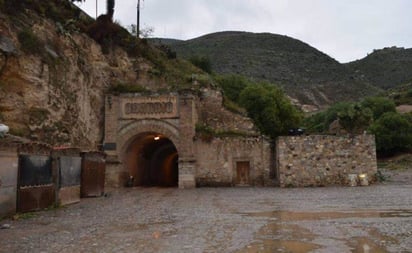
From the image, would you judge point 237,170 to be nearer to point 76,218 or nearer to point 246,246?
point 76,218

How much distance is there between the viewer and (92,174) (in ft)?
54.0

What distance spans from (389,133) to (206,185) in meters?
26.9

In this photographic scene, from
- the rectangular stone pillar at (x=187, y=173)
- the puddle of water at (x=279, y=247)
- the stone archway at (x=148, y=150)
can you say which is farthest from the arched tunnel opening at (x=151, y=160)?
the puddle of water at (x=279, y=247)

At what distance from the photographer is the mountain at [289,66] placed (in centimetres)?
7656

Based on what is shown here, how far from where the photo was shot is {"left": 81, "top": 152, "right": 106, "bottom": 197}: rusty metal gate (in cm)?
1595

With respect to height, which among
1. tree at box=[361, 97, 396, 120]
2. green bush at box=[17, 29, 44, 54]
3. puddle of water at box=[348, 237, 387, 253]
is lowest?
puddle of water at box=[348, 237, 387, 253]

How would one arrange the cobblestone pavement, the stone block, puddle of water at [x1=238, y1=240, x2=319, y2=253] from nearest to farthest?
puddle of water at [x1=238, y1=240, x2=319, y2=253] < the cobblestone pavement < the stone block

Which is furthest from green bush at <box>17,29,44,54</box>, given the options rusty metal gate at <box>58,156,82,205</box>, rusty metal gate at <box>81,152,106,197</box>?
rusty metal gate at <box>58,156,82,205</box>

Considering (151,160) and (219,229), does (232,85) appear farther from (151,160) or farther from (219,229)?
(219,229)

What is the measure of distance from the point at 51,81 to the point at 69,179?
6.66 metres

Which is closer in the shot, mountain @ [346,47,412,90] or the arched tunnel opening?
the arched tunnel opening

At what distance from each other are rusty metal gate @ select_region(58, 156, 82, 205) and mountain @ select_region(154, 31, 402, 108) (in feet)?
179

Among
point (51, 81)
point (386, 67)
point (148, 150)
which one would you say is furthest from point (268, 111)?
point (386, 67)

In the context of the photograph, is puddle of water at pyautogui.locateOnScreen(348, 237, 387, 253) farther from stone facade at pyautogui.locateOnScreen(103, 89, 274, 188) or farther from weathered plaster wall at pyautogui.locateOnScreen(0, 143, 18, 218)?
stone facade at pyautogui.locateOnScreen(103, 89, 274, 188)
